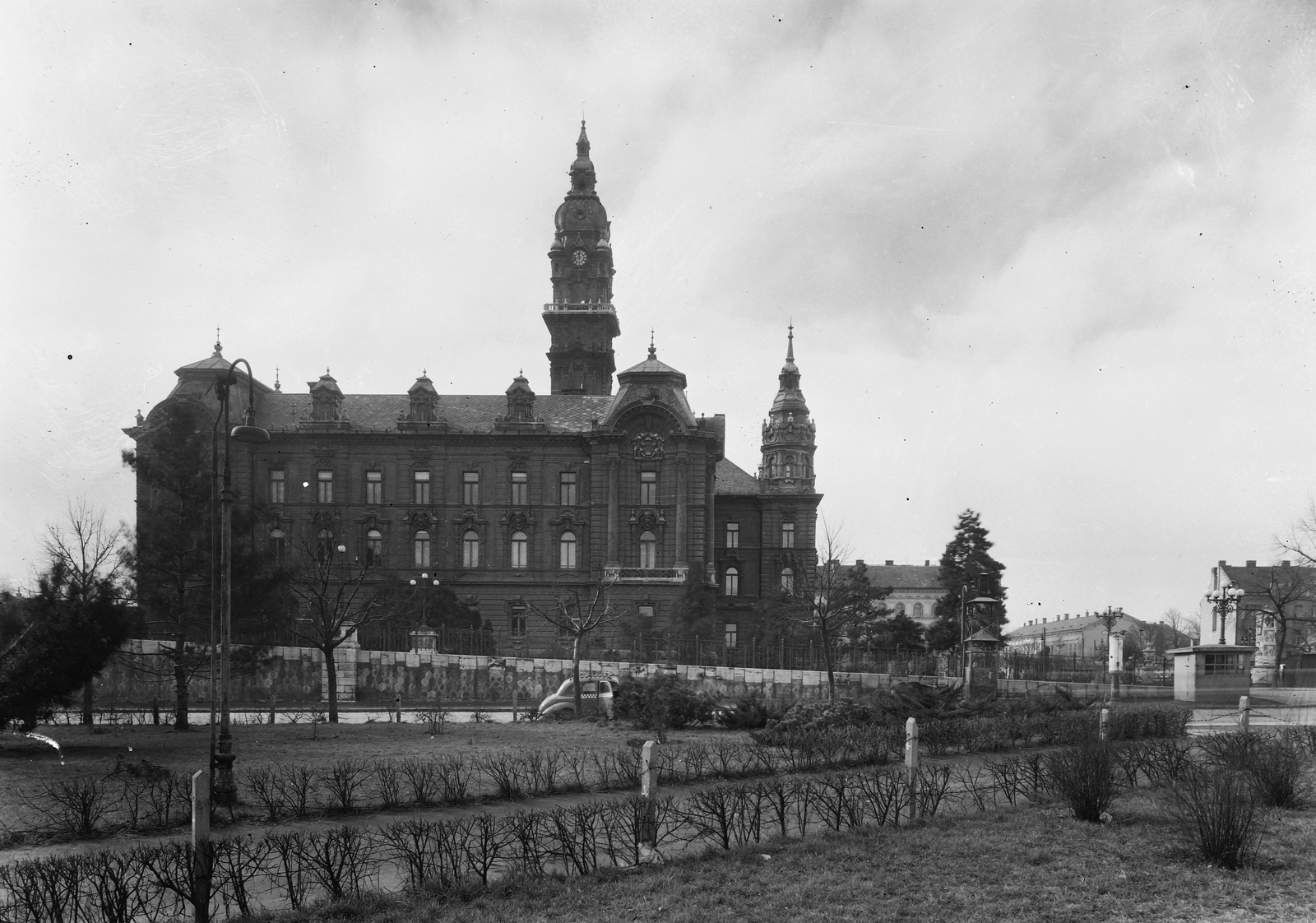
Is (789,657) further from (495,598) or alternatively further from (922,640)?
(495,598)

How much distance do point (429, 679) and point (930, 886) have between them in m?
35.9

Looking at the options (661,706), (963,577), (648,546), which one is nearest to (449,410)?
(648,546)

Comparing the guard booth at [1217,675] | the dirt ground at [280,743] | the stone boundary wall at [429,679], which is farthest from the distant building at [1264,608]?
the dirt ground at [280,743]

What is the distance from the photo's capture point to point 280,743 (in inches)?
891

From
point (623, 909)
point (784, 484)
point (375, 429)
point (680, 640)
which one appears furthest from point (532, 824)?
point (784, 484)

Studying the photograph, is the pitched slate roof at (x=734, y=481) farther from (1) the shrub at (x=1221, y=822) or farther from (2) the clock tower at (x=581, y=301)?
(1) the shrub at (x=1221, y=822)

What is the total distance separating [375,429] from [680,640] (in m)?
23.2

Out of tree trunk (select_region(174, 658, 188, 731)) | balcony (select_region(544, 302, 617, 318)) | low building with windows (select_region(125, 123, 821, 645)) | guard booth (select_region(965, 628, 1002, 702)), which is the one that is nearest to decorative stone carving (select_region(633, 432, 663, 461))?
low building with windows (select_region(125, 123, 821, 645))

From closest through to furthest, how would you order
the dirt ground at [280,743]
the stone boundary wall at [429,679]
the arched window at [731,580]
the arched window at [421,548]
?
the dirt ground at [280,743], the stone boundary wall at [429,679], the arched window at [421,548], the arched window at [731,580]

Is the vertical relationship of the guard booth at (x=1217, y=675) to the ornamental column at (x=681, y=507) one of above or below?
below

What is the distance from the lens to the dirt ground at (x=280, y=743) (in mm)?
18672

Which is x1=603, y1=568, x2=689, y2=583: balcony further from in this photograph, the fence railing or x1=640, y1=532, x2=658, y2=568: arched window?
the fence railing

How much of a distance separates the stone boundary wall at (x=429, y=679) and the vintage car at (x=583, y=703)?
705 cm

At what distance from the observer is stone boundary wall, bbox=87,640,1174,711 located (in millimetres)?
40250
